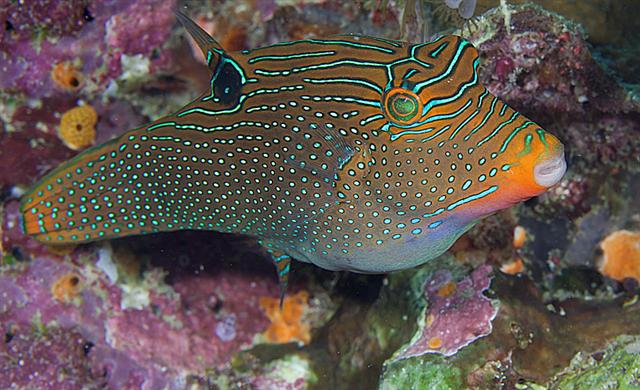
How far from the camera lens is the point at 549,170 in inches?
107

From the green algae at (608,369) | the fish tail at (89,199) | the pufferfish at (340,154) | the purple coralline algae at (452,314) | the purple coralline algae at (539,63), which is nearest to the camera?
the pufferfish at (340,154)

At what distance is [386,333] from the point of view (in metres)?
4.22

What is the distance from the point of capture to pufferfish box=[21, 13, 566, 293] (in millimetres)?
2826

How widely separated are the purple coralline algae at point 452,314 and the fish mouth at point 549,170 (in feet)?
4.32

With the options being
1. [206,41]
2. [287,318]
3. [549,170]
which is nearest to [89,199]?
[206,41]

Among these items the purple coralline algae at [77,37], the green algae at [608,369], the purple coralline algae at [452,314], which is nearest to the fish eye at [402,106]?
the purple coralline algae at [452,314]

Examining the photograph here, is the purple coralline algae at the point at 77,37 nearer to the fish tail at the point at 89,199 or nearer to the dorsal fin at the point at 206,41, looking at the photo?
the fish tail at the point at 89,199

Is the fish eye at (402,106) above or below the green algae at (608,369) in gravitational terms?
Answer: above

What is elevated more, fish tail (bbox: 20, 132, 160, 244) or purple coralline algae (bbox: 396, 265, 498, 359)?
fish tail (bbox: 20, 132, 160, 244)

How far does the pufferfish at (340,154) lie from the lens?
2.83 meters

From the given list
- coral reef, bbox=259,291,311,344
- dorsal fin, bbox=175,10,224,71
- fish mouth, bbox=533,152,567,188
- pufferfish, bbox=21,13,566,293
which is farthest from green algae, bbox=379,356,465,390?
dorsal fin, bbox=175,10,224,71

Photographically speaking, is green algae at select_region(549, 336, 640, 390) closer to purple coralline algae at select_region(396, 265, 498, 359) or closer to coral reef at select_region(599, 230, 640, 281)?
purple coralline algae at select_region(396, 265, 498, 359)

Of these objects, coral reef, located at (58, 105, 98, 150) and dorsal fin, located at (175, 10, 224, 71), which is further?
coral reef, located at (58, 105, 98, 150)

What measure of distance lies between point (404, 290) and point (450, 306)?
0.49 metres
